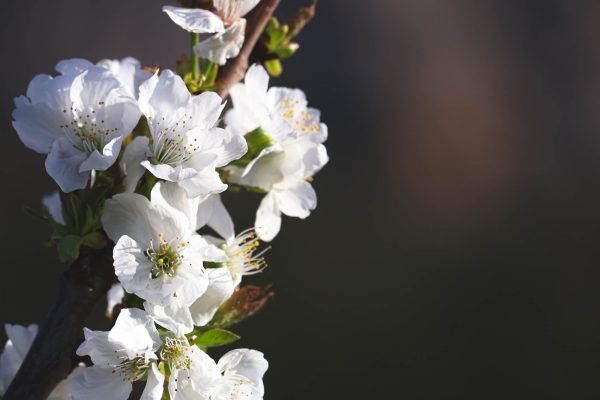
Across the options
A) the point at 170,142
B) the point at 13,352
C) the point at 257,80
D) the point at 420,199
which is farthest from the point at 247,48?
the point at 420,199

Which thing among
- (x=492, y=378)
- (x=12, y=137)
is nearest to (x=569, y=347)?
(x=492, y=378)

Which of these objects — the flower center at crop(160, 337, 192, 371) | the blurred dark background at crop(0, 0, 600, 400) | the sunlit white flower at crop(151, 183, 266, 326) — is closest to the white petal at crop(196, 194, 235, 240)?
the sunlit white flower at crop(151, 183, 266, 326)

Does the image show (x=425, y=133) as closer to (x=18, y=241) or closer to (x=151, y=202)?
(x=18, y=241)

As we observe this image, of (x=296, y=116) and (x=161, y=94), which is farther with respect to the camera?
(x=296, y=116)

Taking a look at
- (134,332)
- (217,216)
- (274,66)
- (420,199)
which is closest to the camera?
(134,332)

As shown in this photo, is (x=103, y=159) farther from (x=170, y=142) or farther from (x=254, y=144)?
(x=254, y=144)

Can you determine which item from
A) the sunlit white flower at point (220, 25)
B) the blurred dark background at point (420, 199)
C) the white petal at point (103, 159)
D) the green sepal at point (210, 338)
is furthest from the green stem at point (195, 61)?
the blurred dark background at point (420, 199)
